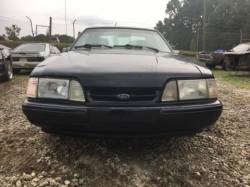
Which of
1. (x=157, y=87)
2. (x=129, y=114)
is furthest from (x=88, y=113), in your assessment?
(x=157, y=87)

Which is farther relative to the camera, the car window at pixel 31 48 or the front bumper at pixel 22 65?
the car window at pixel 31 48

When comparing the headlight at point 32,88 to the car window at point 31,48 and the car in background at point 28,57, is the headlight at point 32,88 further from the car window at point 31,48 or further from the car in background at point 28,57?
the car window at point 31,48

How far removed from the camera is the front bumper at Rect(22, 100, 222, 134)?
269 centimetres

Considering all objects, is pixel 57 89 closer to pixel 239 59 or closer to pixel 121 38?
pixel 121 38

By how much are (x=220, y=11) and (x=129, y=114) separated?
60103 millimetres

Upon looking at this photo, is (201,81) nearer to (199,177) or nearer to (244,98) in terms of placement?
(199,177)

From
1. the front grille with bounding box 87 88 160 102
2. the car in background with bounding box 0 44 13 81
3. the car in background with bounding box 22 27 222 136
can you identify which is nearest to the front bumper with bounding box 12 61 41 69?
the car in background with bounding box 0 44 13 81

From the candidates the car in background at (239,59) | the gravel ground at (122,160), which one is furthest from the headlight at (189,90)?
the car in background at (239,59)

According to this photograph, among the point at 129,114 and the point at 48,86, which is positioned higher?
the point at 48,86

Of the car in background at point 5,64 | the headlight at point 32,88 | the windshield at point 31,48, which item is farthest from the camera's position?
the windshield at point 31,48

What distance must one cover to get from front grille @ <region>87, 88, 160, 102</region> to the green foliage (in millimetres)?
34903

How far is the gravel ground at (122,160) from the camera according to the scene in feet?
8.91

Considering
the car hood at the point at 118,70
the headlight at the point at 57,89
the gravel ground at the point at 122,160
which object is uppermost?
the car hood at the point at 118,70

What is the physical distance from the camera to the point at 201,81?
295cm
